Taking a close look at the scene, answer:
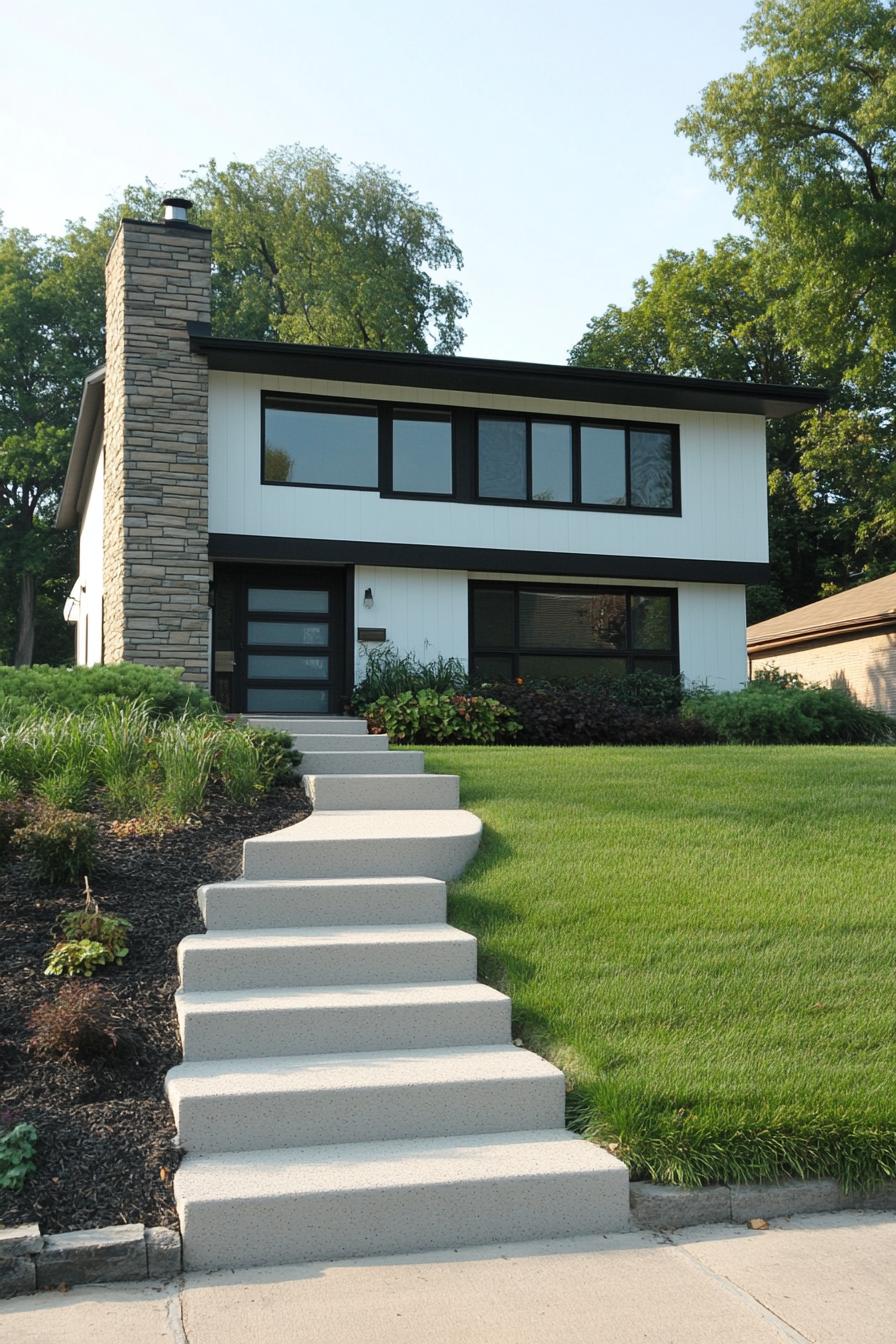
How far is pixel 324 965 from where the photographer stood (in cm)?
509

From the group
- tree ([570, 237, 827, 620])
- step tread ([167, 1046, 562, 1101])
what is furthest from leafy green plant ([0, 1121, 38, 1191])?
tree ([570, 237, 827, 620])

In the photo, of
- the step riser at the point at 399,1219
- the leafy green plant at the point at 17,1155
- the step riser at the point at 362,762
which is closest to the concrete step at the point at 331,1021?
the leafy green plant at the point at 17,1155

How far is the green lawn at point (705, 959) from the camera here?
409 cm

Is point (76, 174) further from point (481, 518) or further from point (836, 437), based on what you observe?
point (836, 437)

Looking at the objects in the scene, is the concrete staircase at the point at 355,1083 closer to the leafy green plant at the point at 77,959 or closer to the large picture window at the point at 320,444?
the leafy green plant at the point at 77,959

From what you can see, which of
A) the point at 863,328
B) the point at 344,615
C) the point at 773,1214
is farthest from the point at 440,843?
the point at 863,328

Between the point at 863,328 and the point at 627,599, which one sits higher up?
the point at 863,328

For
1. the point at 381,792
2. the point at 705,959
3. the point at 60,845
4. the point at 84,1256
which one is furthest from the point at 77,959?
the point at 381,792

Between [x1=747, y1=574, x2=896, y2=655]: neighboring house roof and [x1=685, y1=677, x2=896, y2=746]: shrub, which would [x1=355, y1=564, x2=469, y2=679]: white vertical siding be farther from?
[x1=747, y1=574, x2=896, y2=655]: neighboring house roof

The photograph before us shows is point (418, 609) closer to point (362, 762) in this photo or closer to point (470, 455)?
point (470, 455)

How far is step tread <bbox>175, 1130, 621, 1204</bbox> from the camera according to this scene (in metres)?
3.69

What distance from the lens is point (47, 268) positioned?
35.2 meters

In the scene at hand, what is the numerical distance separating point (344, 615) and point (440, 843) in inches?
326

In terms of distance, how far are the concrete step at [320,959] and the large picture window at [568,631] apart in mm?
9283
